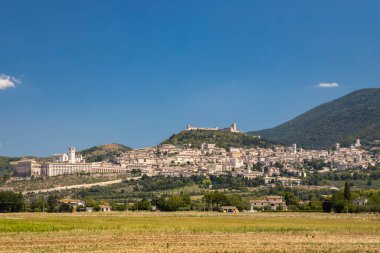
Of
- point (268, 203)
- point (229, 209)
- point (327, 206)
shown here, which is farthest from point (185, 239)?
point (268, 203)

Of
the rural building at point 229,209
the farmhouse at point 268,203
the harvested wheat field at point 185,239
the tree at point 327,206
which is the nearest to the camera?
the harvested wheat field at point 185,239

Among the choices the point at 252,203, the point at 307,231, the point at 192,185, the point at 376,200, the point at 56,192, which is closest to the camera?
the point at 307,231

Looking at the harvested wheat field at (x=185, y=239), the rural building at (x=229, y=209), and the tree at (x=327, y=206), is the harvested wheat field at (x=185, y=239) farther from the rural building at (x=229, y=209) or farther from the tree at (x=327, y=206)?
the rural building at (x=229, y=209)

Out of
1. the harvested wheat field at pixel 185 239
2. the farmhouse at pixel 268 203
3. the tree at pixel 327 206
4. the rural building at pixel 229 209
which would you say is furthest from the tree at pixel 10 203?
the harvested wheat field at pixel 185 239

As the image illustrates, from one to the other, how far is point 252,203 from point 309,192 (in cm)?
3800

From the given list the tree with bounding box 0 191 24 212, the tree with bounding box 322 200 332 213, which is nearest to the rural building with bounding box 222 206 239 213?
the tree with bounding box 322 200 332 213

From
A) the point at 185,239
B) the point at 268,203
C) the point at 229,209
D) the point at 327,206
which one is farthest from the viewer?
the point at 268,203

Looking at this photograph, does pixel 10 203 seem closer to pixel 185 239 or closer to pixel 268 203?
pixel 268 203

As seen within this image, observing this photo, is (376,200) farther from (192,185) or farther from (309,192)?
(192,185)

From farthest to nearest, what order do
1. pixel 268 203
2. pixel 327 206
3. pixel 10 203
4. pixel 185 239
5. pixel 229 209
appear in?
1. pixel 268 203
2. pixel 229 209
3. pixel 10 203
4. pixel 327 206
5. pixel 185 239

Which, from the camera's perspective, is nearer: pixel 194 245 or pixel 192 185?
pixel 194 245

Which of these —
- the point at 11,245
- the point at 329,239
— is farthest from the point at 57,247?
the point at 329,239

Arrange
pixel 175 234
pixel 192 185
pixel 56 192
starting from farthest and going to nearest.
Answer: pixel 192 185
pixel 56 192
pixel 175 234

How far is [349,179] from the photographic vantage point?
194 m
